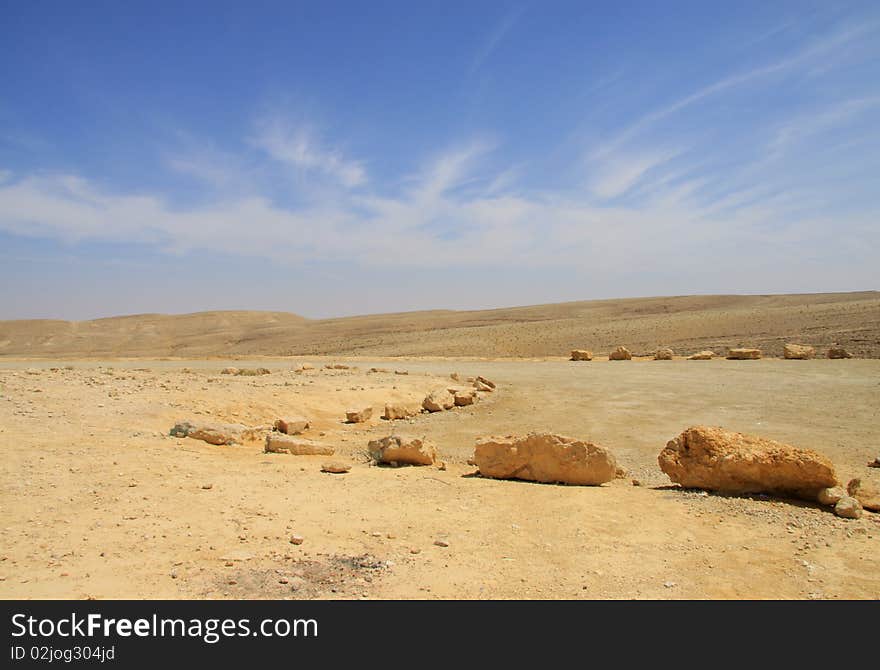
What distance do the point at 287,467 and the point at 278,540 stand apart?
2.80 metres

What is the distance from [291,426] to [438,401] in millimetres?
4326

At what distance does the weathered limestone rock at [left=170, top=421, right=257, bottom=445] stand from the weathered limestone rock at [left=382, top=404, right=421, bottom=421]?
4.51 metres

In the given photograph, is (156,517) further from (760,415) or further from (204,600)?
(760,415)

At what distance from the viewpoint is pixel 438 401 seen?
14344 millimetres

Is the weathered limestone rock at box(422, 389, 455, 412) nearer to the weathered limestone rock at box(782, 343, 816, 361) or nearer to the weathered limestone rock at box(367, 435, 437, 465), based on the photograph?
the weathered limestone rock at box(367, 435, 437, 465)

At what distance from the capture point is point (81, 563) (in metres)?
4.17

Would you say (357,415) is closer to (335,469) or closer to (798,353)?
(335,469)

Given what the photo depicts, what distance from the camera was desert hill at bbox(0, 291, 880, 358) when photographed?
109 ft

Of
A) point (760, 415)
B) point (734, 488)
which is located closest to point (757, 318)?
point (760, 415)

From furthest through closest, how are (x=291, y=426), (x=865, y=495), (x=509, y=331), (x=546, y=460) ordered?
(x=509, y=331) → (x=291, y=426) → (x=546, y=460) → (x=865, y=495)

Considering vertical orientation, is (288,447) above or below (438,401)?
above

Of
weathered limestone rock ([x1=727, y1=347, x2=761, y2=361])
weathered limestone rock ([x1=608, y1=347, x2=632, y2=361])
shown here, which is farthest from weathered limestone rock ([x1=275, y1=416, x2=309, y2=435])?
weathered limestone rock ([x1=727, y1=347, x2=761, y2=361])

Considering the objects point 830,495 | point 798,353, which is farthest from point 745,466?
point 798,353

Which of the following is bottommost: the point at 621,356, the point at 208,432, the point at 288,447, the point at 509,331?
the point at 621,356
